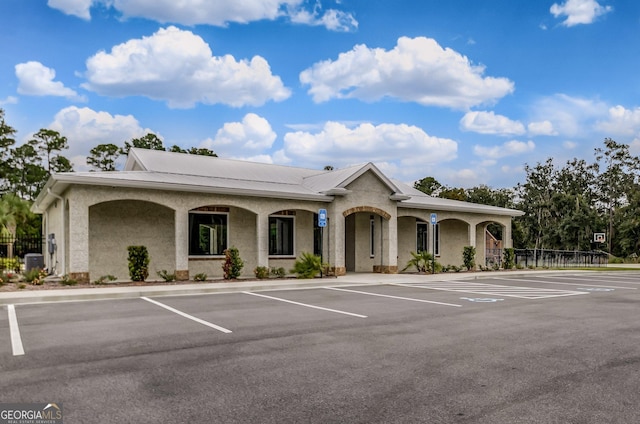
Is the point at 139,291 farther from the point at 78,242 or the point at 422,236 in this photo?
the point at 422,236

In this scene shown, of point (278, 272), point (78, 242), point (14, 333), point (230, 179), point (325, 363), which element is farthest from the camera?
point (230, 179)

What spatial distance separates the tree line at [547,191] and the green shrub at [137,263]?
2705 cm

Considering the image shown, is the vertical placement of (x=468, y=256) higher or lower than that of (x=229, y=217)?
lower

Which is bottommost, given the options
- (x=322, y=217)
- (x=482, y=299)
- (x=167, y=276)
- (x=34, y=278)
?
(x=482, y=299)

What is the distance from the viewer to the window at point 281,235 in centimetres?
2105

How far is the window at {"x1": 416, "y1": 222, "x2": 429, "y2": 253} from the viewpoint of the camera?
1030 inches

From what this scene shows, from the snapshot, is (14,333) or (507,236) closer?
(14,333)

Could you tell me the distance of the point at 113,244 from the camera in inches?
698

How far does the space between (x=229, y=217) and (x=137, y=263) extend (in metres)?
4.58

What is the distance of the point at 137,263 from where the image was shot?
1648cm

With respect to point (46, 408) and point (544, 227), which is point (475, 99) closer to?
point (46, 408)

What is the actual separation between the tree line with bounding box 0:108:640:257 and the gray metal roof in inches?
894

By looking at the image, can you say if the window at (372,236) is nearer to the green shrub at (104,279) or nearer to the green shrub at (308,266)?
the green shrub at (308,266)

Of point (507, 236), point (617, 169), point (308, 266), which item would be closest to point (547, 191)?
point (617, 169)
